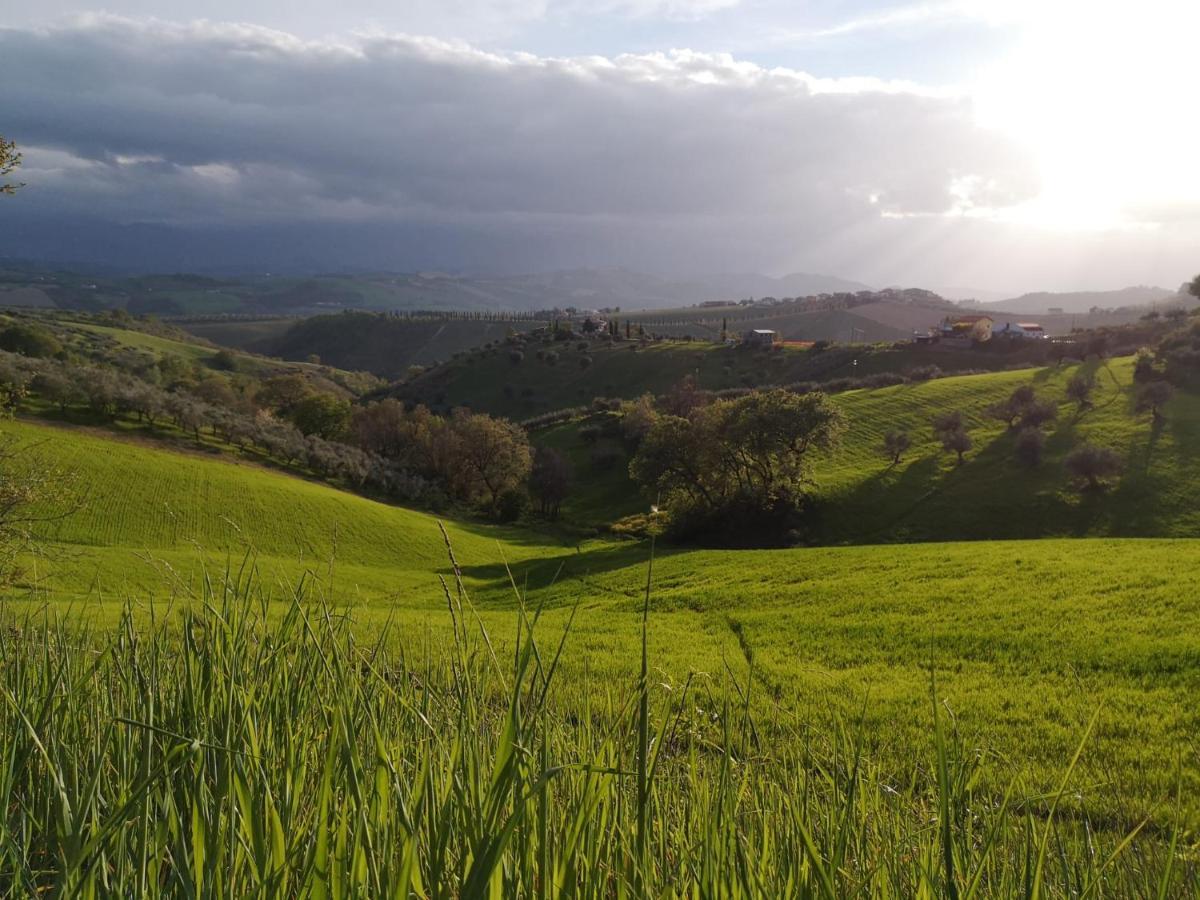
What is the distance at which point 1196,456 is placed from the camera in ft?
167

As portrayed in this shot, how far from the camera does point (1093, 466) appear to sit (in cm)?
4978

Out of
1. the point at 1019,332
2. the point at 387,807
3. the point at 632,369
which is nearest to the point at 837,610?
the point at 387,807

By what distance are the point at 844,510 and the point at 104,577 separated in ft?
147

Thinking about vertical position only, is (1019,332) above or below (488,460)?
above

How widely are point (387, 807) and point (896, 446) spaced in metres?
64.6

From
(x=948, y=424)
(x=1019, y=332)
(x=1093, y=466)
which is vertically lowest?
(x=1093, y=466)

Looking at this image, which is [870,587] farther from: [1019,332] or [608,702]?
[1019,332]

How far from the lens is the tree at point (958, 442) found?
58.1m

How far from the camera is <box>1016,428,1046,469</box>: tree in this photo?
5478 centimetres

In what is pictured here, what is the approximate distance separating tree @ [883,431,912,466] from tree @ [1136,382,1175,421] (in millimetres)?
18906

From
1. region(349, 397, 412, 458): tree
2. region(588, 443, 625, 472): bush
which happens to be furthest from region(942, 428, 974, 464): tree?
region(349, 397, 412, 458): tree

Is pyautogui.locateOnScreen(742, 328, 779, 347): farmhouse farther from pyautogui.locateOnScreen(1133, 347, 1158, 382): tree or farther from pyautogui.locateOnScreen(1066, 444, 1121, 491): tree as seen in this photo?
pyautogui.locateOnScreen(1066, 444, 1121, 491): tree

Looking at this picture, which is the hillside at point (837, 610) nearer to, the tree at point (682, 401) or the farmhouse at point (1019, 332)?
the tree at point (682, 401)

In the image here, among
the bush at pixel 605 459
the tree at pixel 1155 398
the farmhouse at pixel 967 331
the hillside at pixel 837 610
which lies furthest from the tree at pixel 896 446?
the farmhouse at pixel 967 331
